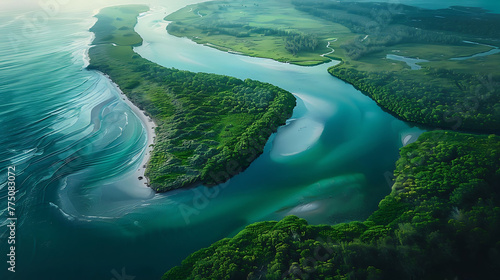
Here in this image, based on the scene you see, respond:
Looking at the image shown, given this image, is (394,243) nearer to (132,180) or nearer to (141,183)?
(141,183)

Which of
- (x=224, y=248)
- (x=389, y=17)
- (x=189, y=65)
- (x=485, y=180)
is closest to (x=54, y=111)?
(x=189, y=65)

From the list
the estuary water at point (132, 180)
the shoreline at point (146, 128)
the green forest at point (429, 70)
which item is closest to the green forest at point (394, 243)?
the estuary water at point (132, 180)

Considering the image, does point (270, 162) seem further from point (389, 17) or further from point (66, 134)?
point (389, 17)

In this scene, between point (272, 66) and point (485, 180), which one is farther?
point (272, 66)

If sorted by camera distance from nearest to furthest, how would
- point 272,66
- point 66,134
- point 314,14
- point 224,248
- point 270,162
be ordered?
point 224,248
point 270,162
point 66,134
point 272,66
point 314,14

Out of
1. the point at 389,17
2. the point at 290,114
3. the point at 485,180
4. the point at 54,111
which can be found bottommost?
the point at 54,111

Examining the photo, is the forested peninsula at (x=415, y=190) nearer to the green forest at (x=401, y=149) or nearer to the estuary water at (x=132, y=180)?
the green forest at (x=401, y=149)
